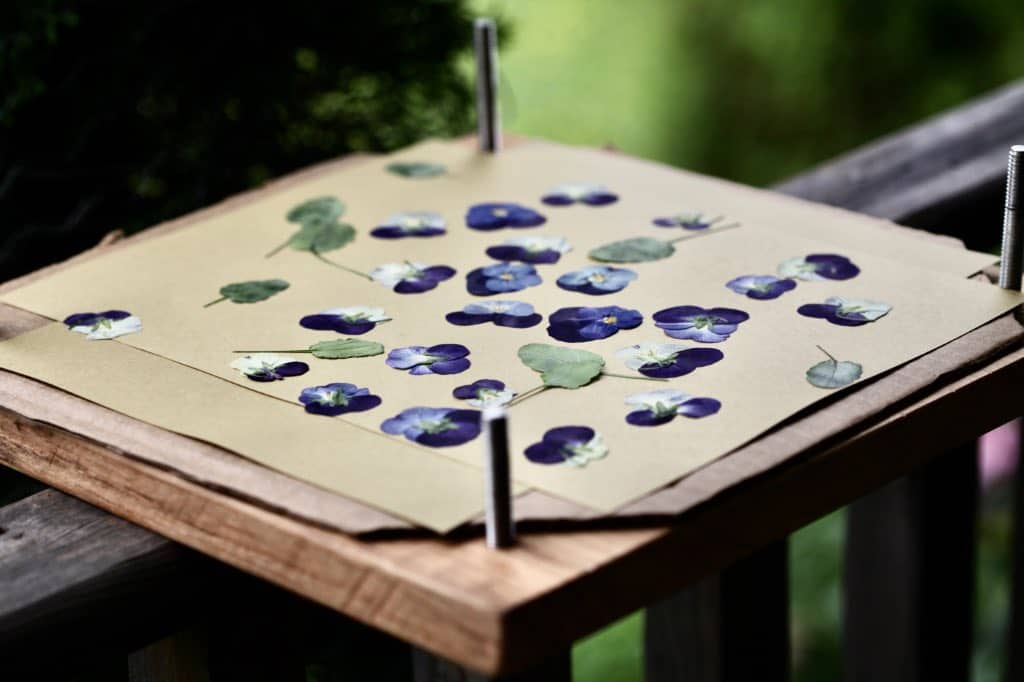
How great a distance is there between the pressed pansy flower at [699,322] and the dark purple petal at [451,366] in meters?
0.11

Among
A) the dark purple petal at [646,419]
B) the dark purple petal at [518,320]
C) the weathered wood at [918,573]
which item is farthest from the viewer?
the weathered wood at [918,573]

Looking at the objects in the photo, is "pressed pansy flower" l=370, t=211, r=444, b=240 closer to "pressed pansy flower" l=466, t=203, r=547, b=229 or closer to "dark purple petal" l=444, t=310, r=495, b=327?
"pressed pansy flower" l=466, t=203, r=547, b=229

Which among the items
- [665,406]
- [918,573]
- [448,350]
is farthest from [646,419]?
[918,573]

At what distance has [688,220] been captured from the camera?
862mm

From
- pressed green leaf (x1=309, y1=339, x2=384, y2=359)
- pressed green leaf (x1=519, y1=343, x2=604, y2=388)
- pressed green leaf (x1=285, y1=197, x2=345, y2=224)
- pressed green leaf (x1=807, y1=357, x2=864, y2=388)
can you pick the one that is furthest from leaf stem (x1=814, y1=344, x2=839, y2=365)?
pressed green leaf (x1=285, y1=197, x2=345, y2=224)

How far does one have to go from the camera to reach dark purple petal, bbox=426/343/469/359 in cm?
69

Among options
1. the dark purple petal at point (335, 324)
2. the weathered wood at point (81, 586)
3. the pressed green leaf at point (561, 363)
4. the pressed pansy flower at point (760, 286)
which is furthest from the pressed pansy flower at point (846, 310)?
the weathered wood at point (81, 586)

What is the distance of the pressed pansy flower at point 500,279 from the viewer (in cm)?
77

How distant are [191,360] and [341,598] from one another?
202 mm

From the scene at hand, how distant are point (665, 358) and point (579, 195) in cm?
26

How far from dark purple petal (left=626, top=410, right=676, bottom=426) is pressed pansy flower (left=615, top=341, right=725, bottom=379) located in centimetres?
4

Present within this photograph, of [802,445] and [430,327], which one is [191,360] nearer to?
[430,327]

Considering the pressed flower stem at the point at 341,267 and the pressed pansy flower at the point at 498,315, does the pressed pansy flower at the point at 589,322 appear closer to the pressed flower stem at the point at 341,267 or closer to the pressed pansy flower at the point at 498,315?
the pressed pansy flower at the point at 498,315

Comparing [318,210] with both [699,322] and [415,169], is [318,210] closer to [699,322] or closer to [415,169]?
[415,169]
